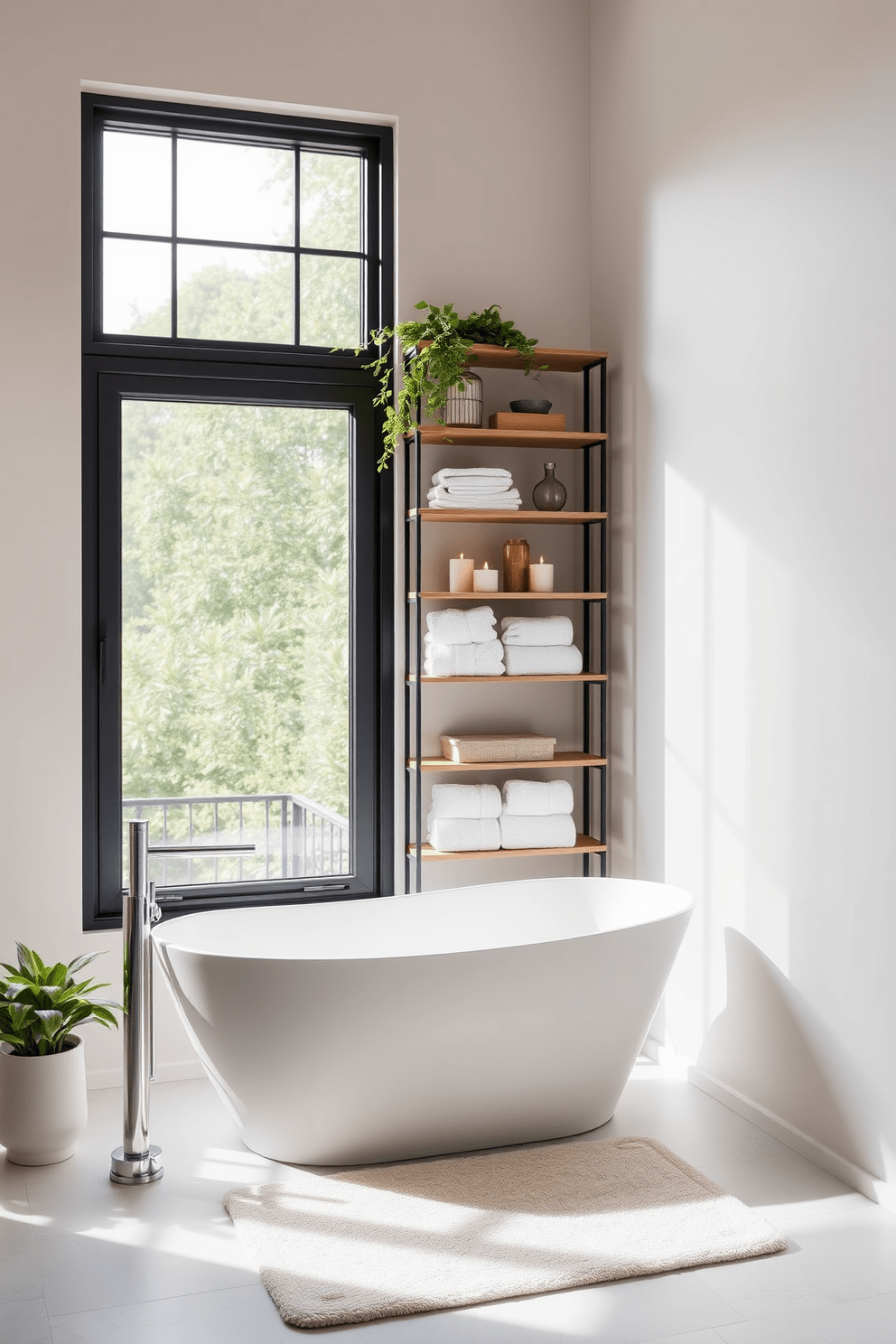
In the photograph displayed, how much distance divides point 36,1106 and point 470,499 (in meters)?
2.05

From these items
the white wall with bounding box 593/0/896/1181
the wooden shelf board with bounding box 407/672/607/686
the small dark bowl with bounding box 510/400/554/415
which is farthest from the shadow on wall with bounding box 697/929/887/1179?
the small dark bowl with bounding box 510/400/554/415

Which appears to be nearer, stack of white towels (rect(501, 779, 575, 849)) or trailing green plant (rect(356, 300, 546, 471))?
trailing green plant (rect(356, 300, 546, 471))

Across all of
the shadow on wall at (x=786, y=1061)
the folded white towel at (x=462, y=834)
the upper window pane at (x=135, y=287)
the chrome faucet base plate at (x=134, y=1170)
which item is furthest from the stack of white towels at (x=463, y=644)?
the chrome faucet base plate at (x=134, y=1170)

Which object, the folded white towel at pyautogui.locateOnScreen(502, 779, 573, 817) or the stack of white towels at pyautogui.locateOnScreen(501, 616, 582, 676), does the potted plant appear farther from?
the stack of white towels at pyautogui.locateOnScreen(501, 616, 582, 676)

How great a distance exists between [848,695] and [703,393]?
1.08m

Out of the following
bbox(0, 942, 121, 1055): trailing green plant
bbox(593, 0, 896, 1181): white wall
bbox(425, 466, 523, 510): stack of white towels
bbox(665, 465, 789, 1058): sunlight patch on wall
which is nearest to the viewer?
bbox(593, 0, 896, 1181): white wall

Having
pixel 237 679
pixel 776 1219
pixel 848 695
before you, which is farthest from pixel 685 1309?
pixel 237 679

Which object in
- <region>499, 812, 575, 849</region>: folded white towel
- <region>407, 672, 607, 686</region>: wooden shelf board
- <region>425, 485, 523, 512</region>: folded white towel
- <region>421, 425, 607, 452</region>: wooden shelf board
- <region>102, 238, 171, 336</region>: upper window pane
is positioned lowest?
<region>499, 812, 575, 849</region>: folded white towel

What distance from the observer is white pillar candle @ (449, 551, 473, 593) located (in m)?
3.74

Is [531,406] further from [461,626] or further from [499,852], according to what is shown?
[499,852]

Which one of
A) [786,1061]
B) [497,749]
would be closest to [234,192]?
[497,749]

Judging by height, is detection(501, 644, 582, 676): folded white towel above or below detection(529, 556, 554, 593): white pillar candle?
below

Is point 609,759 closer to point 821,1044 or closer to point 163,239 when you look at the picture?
point 821,1044

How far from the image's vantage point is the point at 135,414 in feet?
11.8
